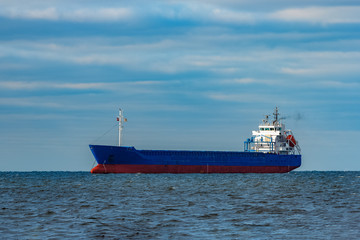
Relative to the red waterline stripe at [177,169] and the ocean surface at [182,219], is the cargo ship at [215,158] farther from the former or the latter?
the ocean surface at [182,219]

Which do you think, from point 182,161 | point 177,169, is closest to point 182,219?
point 177,169

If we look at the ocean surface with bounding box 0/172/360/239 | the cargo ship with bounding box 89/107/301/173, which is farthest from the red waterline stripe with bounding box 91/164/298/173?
the ocean surface with bounding box 0/172/360/239

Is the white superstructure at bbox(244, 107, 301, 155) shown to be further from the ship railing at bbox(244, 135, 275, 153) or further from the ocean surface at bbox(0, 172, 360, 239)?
the ocean surface at bbox(0, 172, 360, 239)

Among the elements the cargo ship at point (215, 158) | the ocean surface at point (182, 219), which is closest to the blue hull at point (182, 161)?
the cargo ship at point (215, 158)

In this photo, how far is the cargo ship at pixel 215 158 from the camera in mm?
79875

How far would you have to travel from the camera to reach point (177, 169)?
85.6m

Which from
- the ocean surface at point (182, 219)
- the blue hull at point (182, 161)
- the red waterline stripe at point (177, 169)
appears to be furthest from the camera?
the red waterline stripe at point (177, 169)

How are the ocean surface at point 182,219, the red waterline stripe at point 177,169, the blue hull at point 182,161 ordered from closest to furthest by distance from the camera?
the ocean surface at point 182,219, the blue hull at point 182,161, the red waterline stripe at point 177,169

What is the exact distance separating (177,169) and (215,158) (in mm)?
8876

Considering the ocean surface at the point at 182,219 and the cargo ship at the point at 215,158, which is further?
the cargo ship at the point at 215,158

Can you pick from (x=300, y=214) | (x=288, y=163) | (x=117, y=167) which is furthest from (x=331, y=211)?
(x=288, y=163)

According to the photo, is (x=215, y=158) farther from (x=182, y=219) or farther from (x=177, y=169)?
(x=182, y=219)

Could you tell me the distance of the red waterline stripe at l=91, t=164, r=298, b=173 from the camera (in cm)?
8050

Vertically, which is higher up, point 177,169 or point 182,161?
point 182,161
